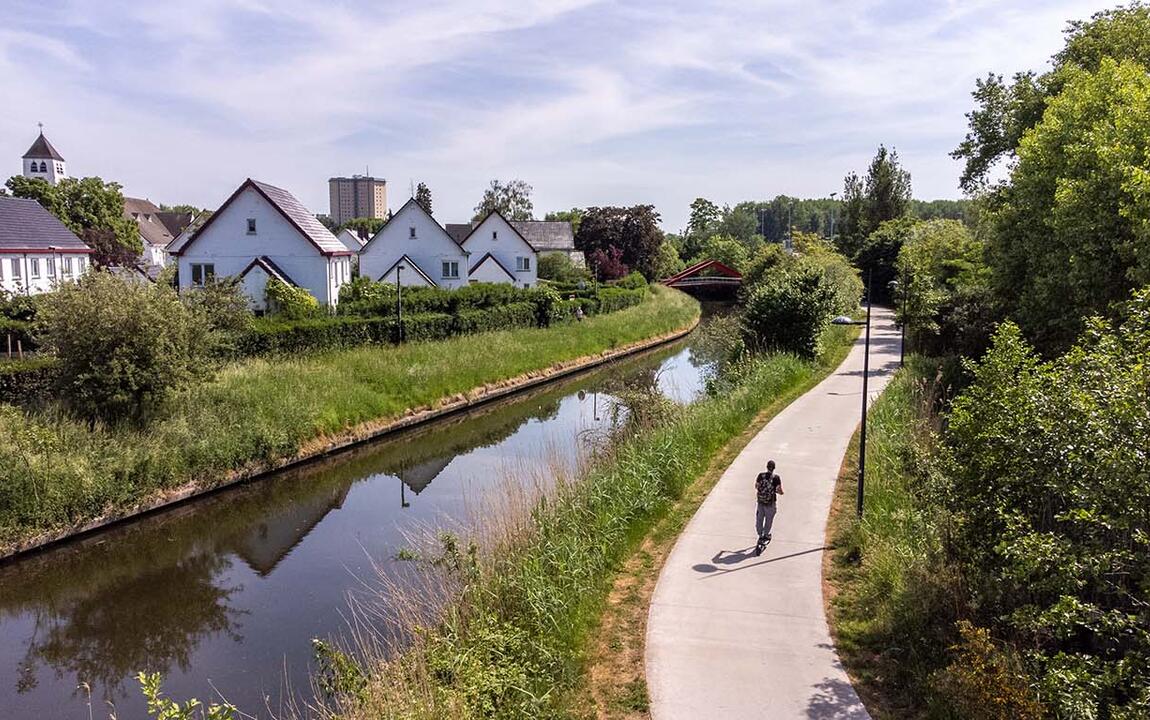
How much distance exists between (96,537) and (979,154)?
→ 3228 centimetres

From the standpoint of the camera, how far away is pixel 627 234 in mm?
71875

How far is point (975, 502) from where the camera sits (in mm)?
7945

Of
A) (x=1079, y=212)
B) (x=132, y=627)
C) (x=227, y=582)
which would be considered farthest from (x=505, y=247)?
(x=132, y=627)

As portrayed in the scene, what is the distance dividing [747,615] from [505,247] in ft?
156

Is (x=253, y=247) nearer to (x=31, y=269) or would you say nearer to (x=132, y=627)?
(x=31, y=269)

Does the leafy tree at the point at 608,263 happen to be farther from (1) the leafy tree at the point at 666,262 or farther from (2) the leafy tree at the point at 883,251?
(2) the leafy tree at the point at 883,251

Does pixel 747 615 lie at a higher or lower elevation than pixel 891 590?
lower

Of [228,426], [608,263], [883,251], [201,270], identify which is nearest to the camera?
[228,426]

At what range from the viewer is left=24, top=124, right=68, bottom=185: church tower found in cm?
7675

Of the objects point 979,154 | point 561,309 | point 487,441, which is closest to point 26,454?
point 487,441

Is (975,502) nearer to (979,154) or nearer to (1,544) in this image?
(1,544)

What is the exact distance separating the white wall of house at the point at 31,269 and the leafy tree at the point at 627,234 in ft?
132

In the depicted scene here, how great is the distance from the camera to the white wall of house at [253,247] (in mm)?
36594

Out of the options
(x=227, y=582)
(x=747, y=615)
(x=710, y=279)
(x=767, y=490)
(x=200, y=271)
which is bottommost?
(x=227, y=582)
